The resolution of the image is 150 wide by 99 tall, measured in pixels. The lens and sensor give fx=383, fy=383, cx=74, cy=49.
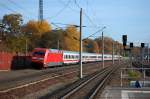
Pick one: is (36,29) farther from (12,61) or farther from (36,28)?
(12,61)

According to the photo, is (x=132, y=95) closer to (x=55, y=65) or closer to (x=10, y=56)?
(x=10, y=56)

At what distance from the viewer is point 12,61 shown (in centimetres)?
5581

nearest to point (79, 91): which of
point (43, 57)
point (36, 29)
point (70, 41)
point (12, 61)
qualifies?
point (43, 57)

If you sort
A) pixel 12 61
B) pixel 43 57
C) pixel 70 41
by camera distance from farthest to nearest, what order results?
pixel 70 41, pixel 12 61, pixel 43 57

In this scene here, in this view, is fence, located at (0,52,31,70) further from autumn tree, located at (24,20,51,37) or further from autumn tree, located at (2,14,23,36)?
autumn tree, located at (24,20,51,37)

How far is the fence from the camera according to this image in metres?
52.4

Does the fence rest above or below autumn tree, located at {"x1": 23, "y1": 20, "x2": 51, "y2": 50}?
below

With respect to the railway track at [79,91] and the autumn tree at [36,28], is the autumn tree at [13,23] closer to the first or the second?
the autumn tree at [36,28]


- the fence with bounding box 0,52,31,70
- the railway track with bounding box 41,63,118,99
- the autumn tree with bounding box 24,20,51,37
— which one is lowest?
the railway track with bounding box 41,63,118,99

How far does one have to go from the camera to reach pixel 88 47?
16675cm

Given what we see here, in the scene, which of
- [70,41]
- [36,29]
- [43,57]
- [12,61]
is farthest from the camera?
[36,29]

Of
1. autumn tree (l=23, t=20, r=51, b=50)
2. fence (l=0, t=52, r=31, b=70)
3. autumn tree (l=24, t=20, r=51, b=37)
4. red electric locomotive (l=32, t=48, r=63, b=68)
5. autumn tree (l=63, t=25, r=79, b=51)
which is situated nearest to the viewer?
fence (l=0, t=52, r=31, b=70)

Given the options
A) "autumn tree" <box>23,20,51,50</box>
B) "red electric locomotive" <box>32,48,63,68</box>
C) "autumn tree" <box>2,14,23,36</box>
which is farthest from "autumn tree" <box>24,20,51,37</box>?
"red electric locomotive" <box>32,48,63,68</box>

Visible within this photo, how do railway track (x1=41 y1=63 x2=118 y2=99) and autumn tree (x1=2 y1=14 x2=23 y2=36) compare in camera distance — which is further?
autumn tree (x1=2 y1=14 x2=23 y2=36)
